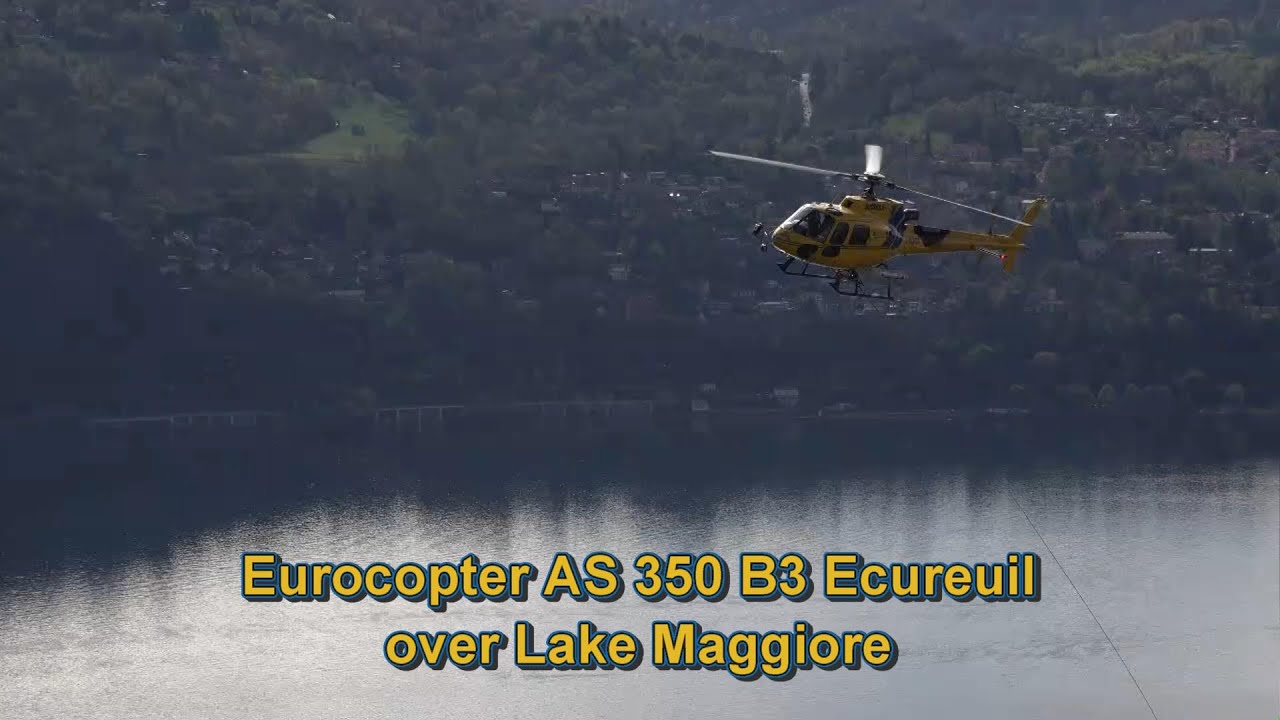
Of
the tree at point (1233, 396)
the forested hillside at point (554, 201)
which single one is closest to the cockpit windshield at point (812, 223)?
the forested hillside at point (554, 201)

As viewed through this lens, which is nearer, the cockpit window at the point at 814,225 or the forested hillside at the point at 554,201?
the cockpit window at the point at 814,225

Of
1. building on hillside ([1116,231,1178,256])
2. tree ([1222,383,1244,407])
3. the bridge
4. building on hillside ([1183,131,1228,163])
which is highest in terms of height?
building on hillside ([1183,131,1228,163])

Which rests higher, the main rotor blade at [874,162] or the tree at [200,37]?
the tree at [200,37]

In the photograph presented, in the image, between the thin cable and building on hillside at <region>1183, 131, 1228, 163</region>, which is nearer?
the thin cable

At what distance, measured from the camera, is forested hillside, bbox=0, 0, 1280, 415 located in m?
68.4

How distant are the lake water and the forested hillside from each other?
636cm

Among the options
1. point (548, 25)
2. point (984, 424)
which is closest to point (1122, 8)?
point (548, 25)

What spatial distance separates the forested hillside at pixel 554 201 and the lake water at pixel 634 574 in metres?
6.36

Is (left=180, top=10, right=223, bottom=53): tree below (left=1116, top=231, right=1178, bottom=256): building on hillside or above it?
above

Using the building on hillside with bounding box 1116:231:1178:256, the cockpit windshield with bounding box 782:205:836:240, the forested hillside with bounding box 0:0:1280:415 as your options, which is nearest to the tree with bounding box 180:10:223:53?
the forested hillside with bounding box 0:0:1280:415

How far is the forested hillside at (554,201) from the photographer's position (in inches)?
2694

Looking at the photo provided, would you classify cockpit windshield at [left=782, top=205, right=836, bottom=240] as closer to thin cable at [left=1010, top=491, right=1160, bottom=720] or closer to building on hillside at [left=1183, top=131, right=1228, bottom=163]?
Answer: thin cable at [left=1010, top=491, right=1160, bottom=720]

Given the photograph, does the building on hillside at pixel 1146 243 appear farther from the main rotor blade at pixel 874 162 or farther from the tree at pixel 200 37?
the main rotor blade at pixel 874 162

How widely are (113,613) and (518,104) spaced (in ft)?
145
